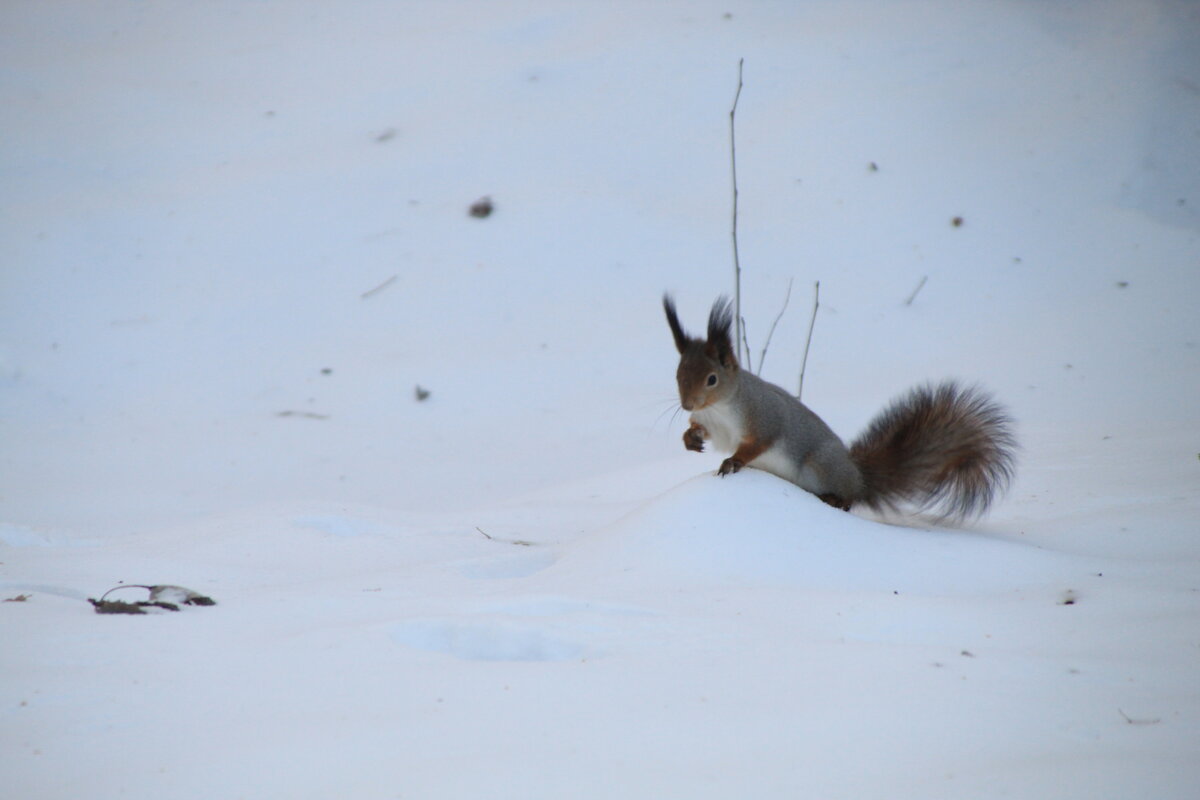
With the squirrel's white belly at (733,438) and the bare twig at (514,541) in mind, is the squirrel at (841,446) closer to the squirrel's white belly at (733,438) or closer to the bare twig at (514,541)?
the squirrel's white belly at (733,438)

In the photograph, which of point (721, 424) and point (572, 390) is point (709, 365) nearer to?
point (721, 424)

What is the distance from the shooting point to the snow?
1.51 m

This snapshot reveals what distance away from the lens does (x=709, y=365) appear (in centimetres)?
272

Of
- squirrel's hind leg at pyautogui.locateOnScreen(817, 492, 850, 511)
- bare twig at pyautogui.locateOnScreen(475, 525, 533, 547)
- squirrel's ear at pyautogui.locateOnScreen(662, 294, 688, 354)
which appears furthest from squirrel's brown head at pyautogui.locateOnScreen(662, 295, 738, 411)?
bare twig at pyautogui.locateOnScreen(475, 525, 533, 547)

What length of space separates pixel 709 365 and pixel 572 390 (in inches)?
91.3

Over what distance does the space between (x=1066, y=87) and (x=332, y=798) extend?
6.86 meters

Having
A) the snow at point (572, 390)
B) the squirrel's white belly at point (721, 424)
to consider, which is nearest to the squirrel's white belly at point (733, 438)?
the squirrel's white belly at point (721, 424)

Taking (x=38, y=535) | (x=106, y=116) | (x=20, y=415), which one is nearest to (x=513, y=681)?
(x=38, y=535)

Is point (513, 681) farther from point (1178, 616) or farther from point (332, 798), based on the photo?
point (1178, 616)

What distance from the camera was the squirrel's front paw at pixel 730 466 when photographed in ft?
8.96

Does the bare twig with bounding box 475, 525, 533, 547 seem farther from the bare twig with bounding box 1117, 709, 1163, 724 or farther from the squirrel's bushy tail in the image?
the bare twig with bounding box 1117, 709, 1163, 724

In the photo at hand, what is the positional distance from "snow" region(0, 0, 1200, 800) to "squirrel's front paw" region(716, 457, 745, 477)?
0.11ft

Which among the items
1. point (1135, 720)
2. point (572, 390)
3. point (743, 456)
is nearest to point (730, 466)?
point (743, 456)

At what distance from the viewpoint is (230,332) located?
5203mm
